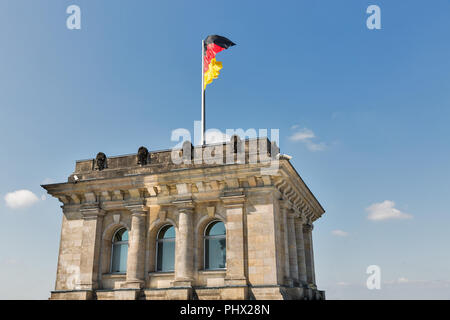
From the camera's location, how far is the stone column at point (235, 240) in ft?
64.4

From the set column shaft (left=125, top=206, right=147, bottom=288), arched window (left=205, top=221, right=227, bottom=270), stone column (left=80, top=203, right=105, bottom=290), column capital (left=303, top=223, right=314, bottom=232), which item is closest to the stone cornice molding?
stone column (left=80, top=203, right=105, bottom=290)

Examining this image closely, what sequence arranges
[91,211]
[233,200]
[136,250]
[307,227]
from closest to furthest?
[233,200], [136,250], [91,211], [307,227]

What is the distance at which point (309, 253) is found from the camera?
1080 inches

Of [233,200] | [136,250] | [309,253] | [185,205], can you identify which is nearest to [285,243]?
[233,200]

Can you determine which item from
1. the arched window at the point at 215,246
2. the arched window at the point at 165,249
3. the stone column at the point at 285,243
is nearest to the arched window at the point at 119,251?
the arched window at the point at 165,249

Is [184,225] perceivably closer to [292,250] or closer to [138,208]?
[138,208]

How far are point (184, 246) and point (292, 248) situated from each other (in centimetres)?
625

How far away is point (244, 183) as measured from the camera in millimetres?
20969

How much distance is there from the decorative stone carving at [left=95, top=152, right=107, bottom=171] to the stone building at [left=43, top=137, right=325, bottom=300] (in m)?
0.06

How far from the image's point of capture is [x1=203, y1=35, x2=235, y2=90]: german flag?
28391 millimetres

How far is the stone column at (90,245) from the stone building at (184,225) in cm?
6

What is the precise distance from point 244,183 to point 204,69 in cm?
1095

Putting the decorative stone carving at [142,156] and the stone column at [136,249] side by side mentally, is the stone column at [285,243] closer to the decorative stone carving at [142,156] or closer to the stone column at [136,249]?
the stone column at [136,249]
